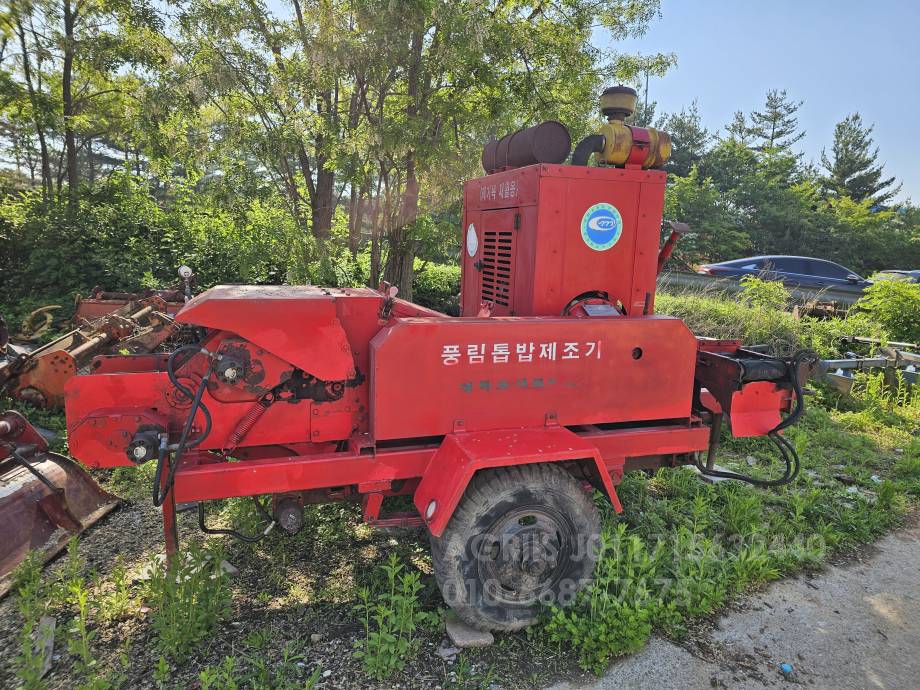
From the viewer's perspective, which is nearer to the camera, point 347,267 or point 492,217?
point 492,217

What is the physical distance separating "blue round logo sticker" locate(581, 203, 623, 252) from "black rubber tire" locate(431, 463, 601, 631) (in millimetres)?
1424

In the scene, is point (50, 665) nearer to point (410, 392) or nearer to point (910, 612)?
point (410, 392)

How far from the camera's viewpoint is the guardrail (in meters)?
11.5

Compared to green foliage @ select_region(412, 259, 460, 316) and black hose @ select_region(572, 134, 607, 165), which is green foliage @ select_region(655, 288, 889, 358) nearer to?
green foliage @ select_region(412, 259, 460, 316)

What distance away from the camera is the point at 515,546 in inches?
121

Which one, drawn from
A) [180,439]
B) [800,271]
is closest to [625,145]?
[180,439]

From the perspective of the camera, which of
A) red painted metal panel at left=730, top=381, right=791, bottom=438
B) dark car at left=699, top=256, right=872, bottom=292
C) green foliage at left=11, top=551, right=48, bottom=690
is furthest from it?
dark car at left=699, top=256, right=872, bottom=292

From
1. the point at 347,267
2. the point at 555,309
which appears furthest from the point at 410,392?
the point at 347,267

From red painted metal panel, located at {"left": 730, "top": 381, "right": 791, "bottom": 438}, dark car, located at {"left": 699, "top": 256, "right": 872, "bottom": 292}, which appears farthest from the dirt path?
dark car, located at {"left": 699, "top": 256, "right": 872, "bottom": 292}

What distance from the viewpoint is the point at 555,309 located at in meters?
3.55

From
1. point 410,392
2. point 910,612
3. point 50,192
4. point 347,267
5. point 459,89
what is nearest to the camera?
point 410,392

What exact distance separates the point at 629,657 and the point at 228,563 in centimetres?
252

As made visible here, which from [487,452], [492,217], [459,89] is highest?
[459,89]

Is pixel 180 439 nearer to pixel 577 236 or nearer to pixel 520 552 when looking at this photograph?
pixel 520 552
